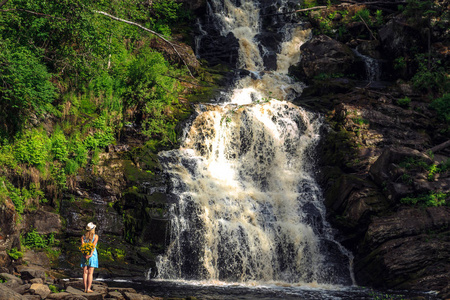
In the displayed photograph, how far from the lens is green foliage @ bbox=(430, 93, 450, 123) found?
2028 cm

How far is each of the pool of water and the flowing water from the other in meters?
0.04

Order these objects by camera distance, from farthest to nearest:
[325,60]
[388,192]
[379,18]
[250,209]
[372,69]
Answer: [379,18] < [372,69] < [325,60] < [250,209] < [388,192]

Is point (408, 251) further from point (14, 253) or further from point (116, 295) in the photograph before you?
point (14, 253)

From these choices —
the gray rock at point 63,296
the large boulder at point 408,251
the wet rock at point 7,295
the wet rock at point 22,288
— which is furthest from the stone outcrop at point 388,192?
the wet rock at point 7,295

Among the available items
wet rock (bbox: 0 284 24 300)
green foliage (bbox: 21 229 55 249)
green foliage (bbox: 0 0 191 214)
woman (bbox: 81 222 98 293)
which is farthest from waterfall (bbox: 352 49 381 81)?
wet rock (bbox: 0 284 24 300)

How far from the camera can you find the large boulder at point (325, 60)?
25.1 meters

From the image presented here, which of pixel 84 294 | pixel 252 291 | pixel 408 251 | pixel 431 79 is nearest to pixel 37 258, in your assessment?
pixel 84 294

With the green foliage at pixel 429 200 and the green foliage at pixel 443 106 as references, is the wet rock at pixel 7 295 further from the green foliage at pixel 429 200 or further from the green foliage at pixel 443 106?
the green foliage at pixel 443 106

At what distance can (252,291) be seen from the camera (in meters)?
12.2

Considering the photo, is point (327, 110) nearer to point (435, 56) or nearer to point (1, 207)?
point (435, 56)

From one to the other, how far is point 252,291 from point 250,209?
411cm

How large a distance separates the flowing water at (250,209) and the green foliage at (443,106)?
607 centimetres

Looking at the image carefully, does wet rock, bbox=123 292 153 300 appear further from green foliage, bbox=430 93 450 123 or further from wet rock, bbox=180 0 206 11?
wet rock, bbox=180 0 206 11

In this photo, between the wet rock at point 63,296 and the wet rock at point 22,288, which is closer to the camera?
the wet rock at point 63,296
